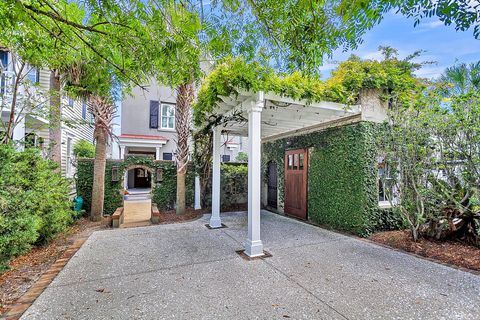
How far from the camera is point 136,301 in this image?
99.7 inches

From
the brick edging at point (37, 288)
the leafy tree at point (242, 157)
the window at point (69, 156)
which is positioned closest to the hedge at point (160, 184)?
the window at point (69, 156)

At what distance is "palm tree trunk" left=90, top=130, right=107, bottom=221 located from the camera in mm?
6547

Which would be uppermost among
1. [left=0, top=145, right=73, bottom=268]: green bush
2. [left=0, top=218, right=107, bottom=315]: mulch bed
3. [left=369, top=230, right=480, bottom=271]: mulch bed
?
[left=0, top=145, right=73, bottom=268]: green bush

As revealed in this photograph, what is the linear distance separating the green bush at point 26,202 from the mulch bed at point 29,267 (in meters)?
0.22

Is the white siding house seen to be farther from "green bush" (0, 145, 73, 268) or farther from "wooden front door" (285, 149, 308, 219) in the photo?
"wooden front door" (285, 149, 308, 219)

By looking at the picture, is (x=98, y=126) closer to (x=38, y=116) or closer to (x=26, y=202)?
(x=38, y=116)

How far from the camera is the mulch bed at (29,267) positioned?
8.94 ft

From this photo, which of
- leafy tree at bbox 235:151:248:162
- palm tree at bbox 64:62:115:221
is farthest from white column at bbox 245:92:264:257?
leafy tree at bbox 235:151:248:162

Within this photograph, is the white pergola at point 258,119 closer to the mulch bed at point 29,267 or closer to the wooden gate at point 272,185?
the wooden gate at point 272,185

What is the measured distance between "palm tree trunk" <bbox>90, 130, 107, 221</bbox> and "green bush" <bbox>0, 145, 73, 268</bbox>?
147 centimetres

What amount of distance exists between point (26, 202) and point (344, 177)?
6060 mm

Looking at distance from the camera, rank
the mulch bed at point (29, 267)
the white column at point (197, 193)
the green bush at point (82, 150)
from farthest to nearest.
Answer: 1. the green bush at point (82, 150)
2. the white column at point (197, 193)
3. the mulch bed at point (29, 267)

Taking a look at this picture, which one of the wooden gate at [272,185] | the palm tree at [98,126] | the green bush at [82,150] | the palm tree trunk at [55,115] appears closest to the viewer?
the palm tree trunk at [55,115]

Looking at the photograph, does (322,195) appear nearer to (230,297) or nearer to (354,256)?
(354,256)
